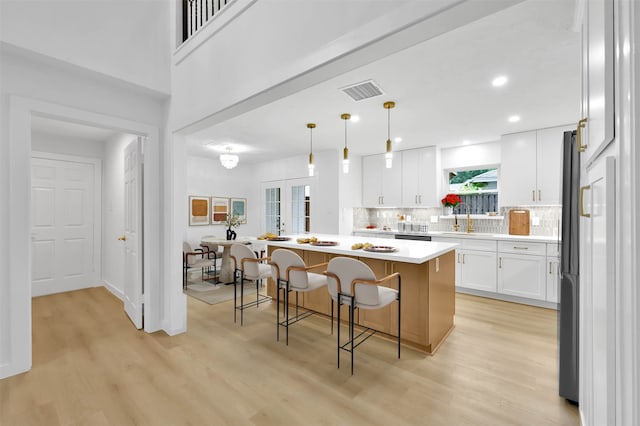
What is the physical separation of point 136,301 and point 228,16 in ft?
10.1

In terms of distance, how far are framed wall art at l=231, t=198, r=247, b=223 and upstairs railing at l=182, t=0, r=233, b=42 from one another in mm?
4296

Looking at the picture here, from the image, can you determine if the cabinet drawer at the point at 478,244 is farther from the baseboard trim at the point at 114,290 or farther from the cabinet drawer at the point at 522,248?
the baseboard trim at the point at 114,290

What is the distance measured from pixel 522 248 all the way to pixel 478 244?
0.58 metres

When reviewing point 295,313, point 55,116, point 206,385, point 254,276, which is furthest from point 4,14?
point 295,313

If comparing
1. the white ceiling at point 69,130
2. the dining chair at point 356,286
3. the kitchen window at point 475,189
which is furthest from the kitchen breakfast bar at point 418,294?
the white ceiling at point 69,130

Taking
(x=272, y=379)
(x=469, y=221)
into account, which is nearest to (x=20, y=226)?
(x=272, y=379)

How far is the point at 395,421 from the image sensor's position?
5.97 feet

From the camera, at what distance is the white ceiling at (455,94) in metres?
2.00

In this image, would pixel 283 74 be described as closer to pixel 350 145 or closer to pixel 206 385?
pixel 206 385

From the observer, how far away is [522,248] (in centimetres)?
416

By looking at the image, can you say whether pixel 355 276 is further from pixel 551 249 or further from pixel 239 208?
pixel 239 208

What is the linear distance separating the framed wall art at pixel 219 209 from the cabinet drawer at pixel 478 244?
513 cm

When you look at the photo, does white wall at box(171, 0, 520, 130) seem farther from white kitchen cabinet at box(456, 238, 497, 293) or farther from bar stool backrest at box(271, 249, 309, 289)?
white kitchen cabinet at box(456, 238, 497, 293)

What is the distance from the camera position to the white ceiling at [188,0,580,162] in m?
2.00
